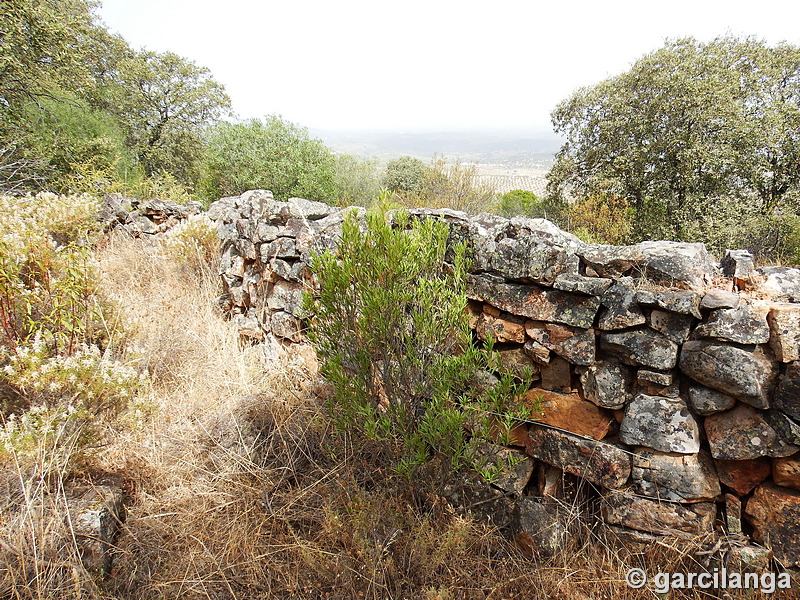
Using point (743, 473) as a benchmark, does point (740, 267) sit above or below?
above

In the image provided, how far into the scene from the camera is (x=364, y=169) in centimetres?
2545

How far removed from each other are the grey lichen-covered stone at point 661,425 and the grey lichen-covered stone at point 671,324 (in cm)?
30

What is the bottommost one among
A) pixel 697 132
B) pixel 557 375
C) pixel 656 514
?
Result: pixel 656 514

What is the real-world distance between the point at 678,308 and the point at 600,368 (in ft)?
1.46

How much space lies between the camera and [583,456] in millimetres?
2066

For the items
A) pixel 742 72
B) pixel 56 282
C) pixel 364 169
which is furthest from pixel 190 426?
pixel 364 169

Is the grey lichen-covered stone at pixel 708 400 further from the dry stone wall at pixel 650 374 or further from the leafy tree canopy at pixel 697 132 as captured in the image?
the leafy tree canopy at pixel 697 132

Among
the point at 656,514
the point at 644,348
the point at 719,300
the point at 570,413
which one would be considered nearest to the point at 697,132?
the point at 719,300

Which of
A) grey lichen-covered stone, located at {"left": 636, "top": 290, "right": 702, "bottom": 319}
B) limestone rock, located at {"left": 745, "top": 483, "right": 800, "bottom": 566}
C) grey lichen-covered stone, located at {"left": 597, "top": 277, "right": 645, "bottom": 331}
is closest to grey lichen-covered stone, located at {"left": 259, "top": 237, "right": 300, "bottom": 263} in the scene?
grey lichen-covered stone, located at {"left": 597, "top": 277, "right": 645, "bottom": 331}

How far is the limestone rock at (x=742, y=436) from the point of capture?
65.8 inches

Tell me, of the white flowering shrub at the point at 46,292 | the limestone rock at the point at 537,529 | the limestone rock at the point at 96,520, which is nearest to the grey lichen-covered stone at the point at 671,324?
the limestone rock at the point at 537,529

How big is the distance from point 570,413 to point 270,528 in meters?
1.79

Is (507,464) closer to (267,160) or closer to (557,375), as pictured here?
(557,375)

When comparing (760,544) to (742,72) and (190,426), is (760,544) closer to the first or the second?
(190,426)
